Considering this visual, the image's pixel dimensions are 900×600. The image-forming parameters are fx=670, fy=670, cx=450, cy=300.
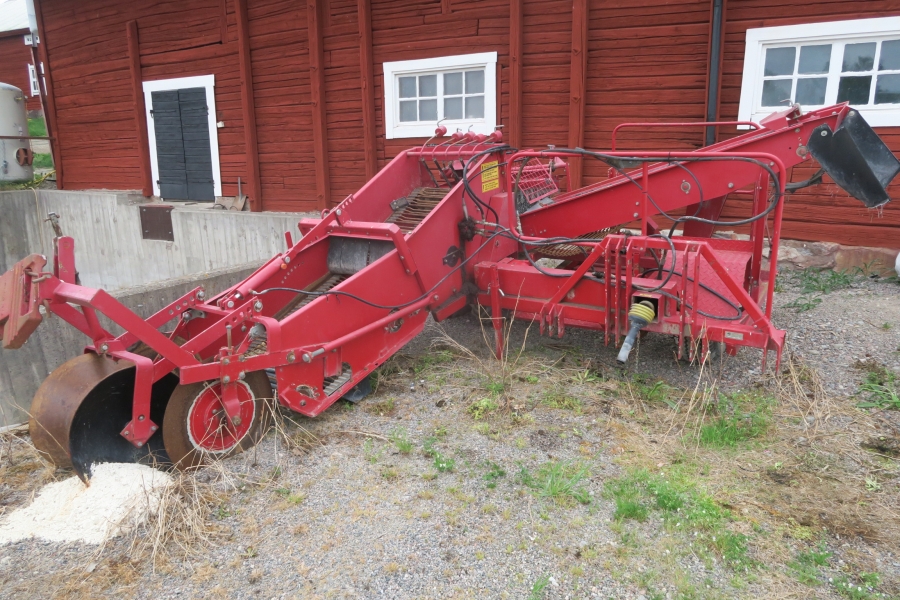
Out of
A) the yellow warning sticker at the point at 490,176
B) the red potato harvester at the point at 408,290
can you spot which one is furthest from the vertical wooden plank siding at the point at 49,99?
the yellow warning sticker at the point at 490,176

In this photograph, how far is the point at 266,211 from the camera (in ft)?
36.5

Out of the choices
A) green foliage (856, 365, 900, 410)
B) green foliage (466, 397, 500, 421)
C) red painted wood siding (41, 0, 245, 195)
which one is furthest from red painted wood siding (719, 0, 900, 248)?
red painted wood siding (41, 0, 245, 195)

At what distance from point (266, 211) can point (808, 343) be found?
8558 mm

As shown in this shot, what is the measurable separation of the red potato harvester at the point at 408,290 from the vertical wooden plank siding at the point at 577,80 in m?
2.85

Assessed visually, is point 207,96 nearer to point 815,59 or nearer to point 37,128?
point 815,59

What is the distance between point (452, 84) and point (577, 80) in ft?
6.07

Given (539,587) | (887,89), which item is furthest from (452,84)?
(539,587)

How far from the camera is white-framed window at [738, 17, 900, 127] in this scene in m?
6.45

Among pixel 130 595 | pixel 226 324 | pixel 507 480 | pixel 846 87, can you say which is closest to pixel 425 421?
pixel 507 480

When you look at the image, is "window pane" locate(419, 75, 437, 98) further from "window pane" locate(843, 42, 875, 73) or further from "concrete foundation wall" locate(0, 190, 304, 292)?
"window pane" locate(843, 42, 875, 73)

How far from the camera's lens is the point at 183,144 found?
1191 centimetres

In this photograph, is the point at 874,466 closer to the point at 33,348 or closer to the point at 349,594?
the point at 349,594

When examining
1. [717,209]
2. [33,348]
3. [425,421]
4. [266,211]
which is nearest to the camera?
[425,421]

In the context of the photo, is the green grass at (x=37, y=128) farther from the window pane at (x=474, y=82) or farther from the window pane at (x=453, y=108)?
the window pane at (x=474, y=82)
